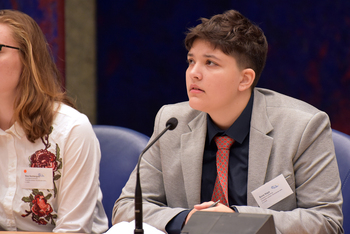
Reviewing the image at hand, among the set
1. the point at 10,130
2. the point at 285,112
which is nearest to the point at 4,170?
the point at 10,130

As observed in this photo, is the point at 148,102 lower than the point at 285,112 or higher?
lower

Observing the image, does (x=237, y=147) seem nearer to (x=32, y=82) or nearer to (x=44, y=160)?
(x=44, y=160)

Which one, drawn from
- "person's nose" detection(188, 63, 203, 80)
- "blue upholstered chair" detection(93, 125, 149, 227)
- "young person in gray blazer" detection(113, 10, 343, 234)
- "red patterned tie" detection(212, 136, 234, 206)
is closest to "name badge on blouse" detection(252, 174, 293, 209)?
"young person in gray blazer" detection(113, 10, 343, 234)

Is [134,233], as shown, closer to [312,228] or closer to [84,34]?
[312,228]

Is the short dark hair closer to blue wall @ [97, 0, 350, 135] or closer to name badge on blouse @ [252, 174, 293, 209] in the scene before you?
name badge on blouse @ [252, 174, 293, 209]

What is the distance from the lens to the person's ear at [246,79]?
5.83ft

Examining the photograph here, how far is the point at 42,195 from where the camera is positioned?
185 cm

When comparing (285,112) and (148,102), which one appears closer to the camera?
(285,112)

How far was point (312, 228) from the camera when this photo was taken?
154cm

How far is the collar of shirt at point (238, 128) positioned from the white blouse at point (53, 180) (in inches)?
21.5

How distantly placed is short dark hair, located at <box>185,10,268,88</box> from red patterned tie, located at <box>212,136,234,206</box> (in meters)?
0.32

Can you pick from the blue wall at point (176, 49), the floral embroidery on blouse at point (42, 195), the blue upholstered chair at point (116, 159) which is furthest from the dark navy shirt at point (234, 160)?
the blue wall at point (176, 49)

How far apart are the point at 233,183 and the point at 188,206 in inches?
8.4

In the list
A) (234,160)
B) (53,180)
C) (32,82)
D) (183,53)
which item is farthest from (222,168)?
(183,53)
